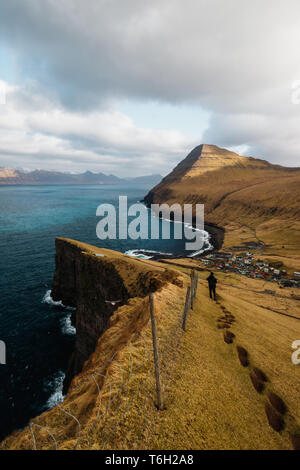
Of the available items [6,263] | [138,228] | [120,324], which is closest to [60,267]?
[6,263]

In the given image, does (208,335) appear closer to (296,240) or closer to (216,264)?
(216,264)

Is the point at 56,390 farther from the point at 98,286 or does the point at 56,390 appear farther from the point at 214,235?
the point at 214,235

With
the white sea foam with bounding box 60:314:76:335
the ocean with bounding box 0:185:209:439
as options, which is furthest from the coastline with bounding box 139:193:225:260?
the white sea foam with bounding box 60:314:76:335

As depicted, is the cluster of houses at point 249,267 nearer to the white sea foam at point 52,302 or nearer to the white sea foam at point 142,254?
the white sea foam at point 142,254

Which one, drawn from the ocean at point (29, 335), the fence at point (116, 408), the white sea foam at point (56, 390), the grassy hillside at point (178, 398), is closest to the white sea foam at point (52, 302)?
the ocean at point (29, 335)

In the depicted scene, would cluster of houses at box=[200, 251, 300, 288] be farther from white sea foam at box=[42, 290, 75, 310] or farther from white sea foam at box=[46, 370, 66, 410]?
white sea foam at box=[46, 370, 66, 410]

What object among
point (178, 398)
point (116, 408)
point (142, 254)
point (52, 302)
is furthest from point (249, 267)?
point (116, 408)
